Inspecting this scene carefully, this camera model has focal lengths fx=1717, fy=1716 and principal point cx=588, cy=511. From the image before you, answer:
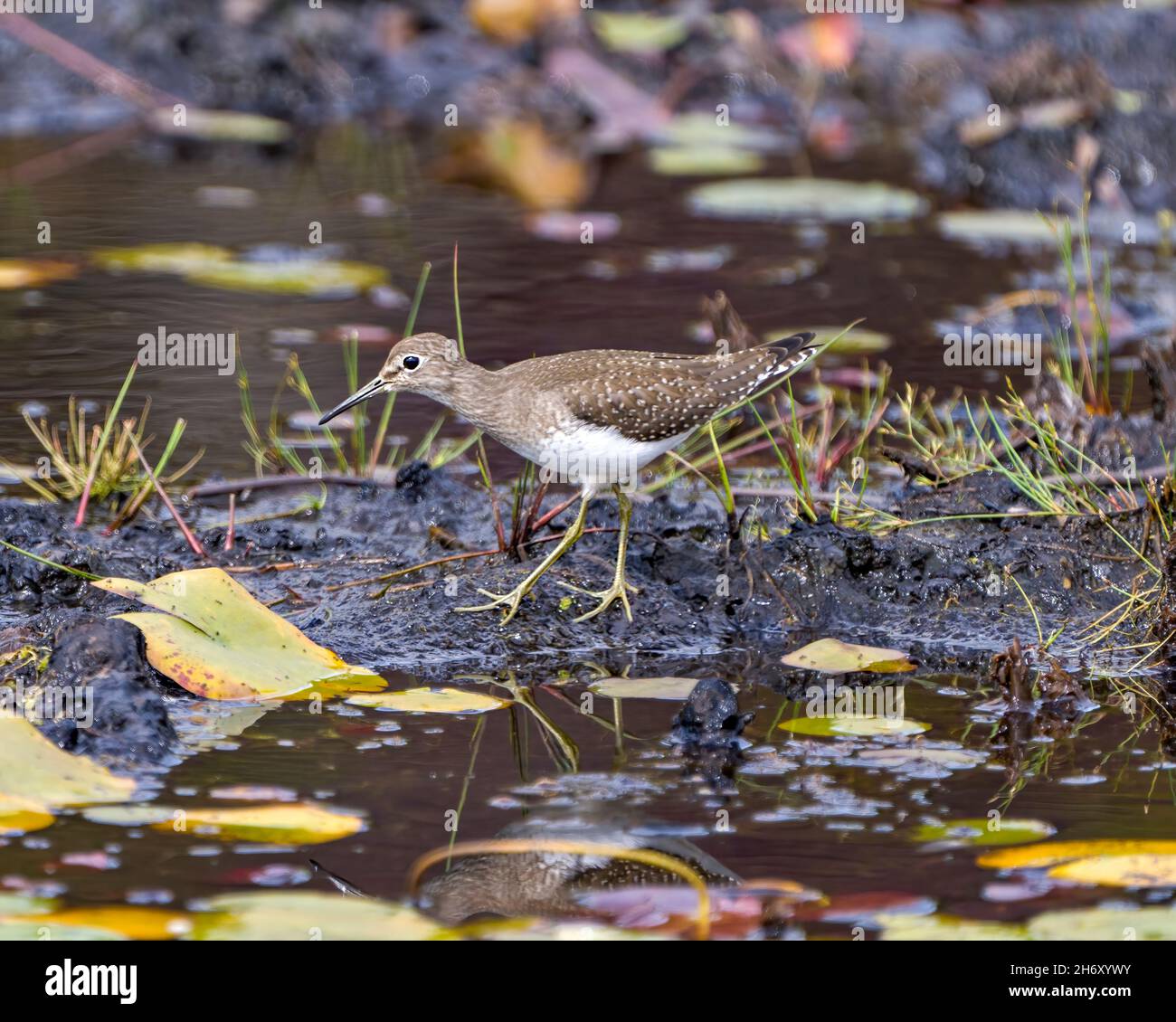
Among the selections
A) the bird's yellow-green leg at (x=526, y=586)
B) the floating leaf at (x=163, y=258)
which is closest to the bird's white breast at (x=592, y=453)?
the bird's yellow-green leg at (x=526, y=586)

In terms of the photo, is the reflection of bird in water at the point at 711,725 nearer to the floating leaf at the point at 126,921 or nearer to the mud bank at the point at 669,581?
the mud bank at the point at 669,581

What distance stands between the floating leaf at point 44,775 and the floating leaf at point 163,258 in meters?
5.36

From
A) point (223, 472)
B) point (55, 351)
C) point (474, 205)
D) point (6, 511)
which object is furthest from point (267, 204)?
point (6, 511)

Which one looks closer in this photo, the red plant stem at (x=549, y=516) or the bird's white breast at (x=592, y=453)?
the bird's white breast at (x=592, y=453)

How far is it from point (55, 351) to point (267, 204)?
3180 millimetres

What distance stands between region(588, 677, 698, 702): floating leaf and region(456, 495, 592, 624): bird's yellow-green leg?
1.56ft

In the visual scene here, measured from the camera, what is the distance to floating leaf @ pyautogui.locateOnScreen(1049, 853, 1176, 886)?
173 inches

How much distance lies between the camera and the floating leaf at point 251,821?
15.1ft

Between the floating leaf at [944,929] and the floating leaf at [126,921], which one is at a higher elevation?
the floating leaf at [126,921]

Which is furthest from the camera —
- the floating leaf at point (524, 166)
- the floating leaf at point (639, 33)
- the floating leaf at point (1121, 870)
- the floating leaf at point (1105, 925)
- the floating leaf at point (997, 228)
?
the floating leaf at point (639, 33)

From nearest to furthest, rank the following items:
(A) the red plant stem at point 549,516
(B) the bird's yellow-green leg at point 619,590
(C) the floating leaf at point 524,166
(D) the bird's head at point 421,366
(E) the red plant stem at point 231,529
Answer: (B) the bird's yellow-green leg at point 619,590 < (D) the bird's head at point 421,366 < (A) the red plant stem at point 549,516 < (E) the red plant stem at point 231,529 < (C) the floating leaf at point 524,166

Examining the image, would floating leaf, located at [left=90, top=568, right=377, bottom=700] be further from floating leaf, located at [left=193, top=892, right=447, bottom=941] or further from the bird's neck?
floating leaf, located at [left=193, top=892, right=447, bottom=941]

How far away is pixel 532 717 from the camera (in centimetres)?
551
